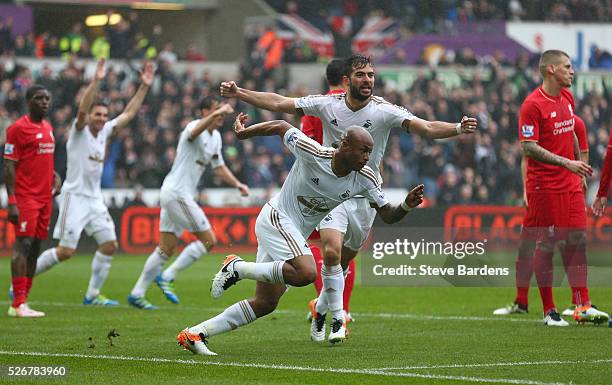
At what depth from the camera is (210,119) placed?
13.8 metres

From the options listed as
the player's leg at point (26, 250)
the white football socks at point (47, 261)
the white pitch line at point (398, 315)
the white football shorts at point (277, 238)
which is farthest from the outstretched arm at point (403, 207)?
the white football socks at point (47, 261)

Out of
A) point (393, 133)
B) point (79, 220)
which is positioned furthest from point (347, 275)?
point (393, 133)

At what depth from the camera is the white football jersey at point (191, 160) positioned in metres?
15.3

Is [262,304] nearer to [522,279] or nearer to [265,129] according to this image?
[265,129]

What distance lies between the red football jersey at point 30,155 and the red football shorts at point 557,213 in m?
5.54

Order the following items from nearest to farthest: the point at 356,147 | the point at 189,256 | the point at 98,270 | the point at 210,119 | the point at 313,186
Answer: the point at 356,147 < the point at 313,186 < the point at 210,119 < the point at 98,270 < the point at 189,256

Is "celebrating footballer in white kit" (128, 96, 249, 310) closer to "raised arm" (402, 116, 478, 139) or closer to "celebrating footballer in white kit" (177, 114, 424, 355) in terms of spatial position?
"raised arm" (402, 116, 478, 139)

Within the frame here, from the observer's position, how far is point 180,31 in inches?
1554

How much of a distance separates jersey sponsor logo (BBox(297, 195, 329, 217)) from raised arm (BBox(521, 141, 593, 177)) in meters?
2.77

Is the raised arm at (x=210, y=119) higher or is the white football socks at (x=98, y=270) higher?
the raised arm at (x=210, y=119)

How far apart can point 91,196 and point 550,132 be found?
599 cm

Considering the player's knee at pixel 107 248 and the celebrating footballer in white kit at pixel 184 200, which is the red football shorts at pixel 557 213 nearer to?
the celebrating footballer in white kit at pixel 184 200

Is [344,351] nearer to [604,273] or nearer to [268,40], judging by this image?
[604,273]

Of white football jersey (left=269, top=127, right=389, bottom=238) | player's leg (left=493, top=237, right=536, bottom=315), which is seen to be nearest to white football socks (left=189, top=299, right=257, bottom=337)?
white football jersey (left=269, top=127, right=389, bottom=238)
